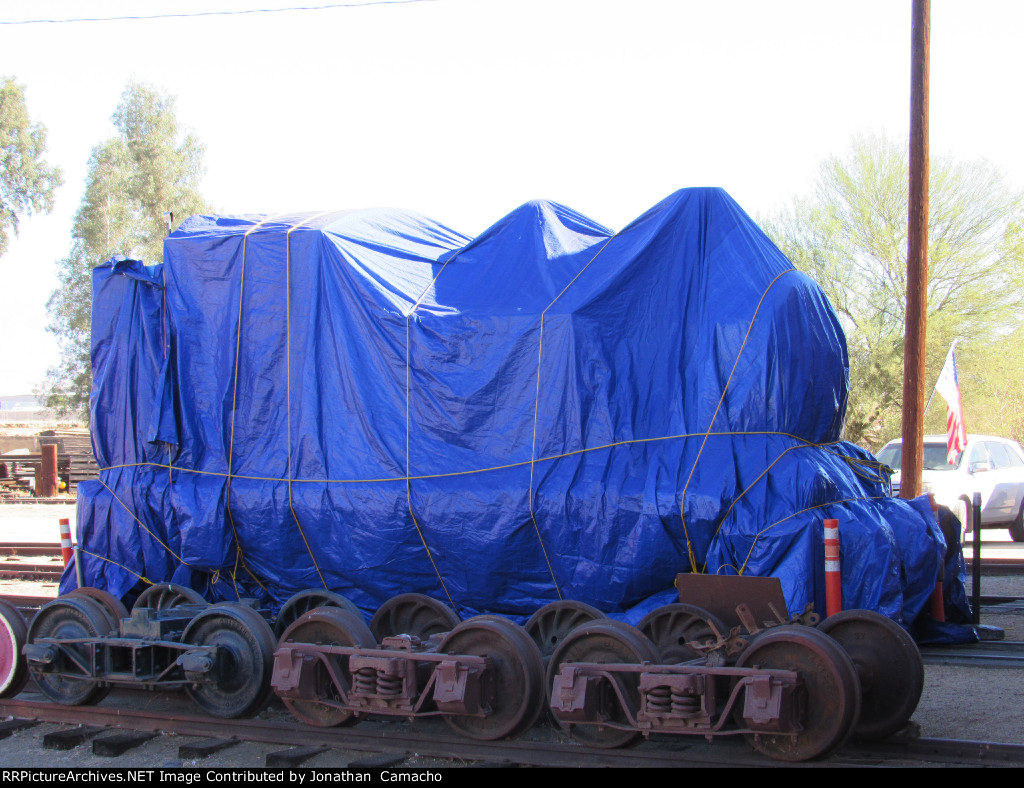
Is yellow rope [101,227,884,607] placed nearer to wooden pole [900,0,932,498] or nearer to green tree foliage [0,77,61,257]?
wooden pole [900,0,932,498]

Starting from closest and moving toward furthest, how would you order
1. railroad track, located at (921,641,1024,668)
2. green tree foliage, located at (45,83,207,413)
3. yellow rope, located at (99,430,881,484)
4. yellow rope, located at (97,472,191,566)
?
1. yellow rope, located at (99,430,881,484)
2. railroad track, located at (921,641,1024,668)
3. yellow rope, located at (97,472,191,566)
4. green tree foliage, located at (45,83,207,413)

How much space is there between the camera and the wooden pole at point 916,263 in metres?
9.89

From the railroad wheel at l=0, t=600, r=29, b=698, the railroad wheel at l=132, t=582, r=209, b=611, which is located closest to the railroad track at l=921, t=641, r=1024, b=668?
the railroad wheel at l=132, t=582, r=209, b=611

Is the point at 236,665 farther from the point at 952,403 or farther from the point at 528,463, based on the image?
the point at 952,403

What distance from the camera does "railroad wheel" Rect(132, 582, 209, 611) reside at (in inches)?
257

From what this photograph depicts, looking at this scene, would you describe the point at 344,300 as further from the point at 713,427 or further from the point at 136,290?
the point at 713,427

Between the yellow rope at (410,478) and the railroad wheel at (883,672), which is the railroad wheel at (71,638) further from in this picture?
the railroad wheel at (883,672)

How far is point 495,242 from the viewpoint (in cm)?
709

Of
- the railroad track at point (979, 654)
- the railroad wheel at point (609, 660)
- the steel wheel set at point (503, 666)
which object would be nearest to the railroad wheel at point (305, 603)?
the steel wheel set at point (503, 666)

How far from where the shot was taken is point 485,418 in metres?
6.29

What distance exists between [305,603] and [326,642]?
45.0 inches

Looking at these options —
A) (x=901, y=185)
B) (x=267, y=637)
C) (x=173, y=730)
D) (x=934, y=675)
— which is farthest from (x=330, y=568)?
(x=901, y=185)

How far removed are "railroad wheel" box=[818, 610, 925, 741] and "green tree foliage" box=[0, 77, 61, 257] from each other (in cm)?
4259
